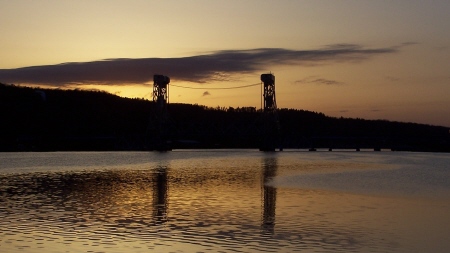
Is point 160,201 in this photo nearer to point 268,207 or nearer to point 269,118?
point 268,207

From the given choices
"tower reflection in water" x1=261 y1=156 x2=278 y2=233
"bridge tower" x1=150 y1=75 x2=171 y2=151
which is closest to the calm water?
"tower reflection in water" x1=261 y1=156 x2=278 y2=233

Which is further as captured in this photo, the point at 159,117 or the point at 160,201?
the point at 159,117

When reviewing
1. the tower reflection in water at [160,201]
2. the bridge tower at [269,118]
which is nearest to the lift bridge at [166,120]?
the bridge tower at [269,118]

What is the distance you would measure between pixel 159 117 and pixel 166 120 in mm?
2838

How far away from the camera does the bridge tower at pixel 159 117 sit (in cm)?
17300

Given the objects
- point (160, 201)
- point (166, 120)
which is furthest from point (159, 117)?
point (160, 201)

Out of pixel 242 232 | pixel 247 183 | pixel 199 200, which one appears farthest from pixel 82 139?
pixel 242 232

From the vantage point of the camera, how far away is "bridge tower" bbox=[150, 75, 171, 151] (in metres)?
173

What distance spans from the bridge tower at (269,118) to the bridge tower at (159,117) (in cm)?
2529

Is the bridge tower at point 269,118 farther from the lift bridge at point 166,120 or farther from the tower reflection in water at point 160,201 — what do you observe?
the tower reflection in water at point 160,201

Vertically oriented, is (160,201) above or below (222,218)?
above

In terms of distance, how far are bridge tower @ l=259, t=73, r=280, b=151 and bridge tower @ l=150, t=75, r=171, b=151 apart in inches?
996

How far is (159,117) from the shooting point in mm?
174875

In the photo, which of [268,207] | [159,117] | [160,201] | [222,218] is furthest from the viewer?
[159,117]
